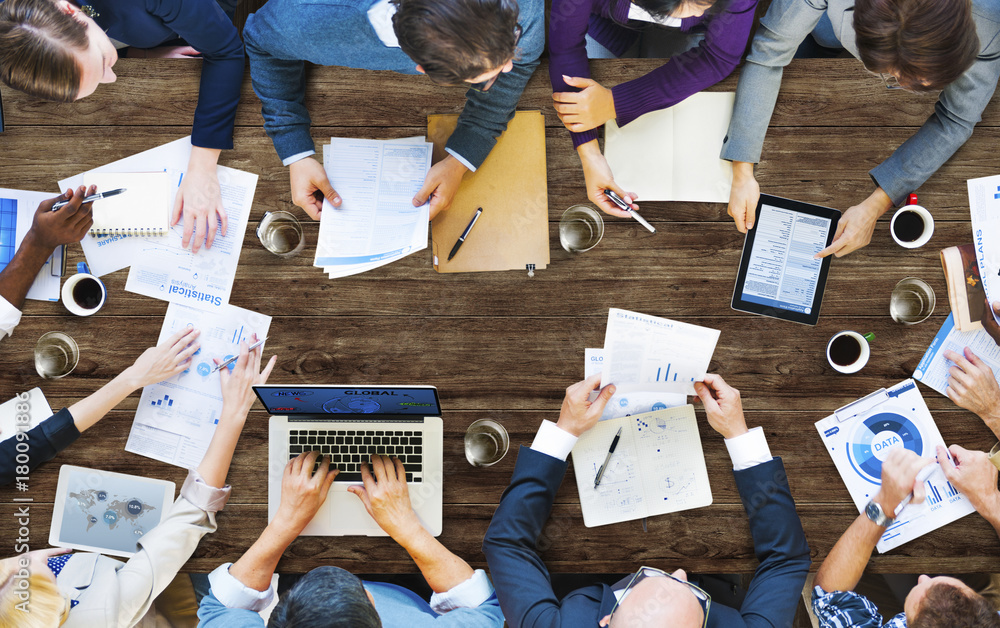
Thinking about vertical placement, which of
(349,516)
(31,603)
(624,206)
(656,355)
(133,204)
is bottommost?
(31,603)

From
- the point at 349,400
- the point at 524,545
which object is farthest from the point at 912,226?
the point at 349,400

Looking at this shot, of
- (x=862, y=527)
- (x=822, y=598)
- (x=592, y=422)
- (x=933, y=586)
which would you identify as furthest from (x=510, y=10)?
(x=933, y=586)

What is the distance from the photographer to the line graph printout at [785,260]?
1597 mm

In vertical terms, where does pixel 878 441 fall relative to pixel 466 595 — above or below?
above

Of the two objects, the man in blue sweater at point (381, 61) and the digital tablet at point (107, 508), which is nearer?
the man in blue sweater at point (381, 61)

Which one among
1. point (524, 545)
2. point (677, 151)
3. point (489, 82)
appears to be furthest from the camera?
point (677, 151)

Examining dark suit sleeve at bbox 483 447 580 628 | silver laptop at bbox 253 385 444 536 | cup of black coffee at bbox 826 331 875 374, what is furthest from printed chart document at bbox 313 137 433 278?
cup of black coffee at bbox 826 331 875 374

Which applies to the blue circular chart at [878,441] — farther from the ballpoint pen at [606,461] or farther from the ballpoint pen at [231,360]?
the ballpoint pen at [231,360]

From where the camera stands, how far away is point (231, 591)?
152 centimetres

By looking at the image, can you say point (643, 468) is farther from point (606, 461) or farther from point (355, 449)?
point (355, 449)

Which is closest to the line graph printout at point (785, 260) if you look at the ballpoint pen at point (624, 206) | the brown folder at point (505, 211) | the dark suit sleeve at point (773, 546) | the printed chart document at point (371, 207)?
the ballpoint pen at point (624, 206)

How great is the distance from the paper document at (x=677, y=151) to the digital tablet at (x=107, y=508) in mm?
1412

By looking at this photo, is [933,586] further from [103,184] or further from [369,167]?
[103,184]

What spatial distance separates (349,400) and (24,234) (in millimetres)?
955
